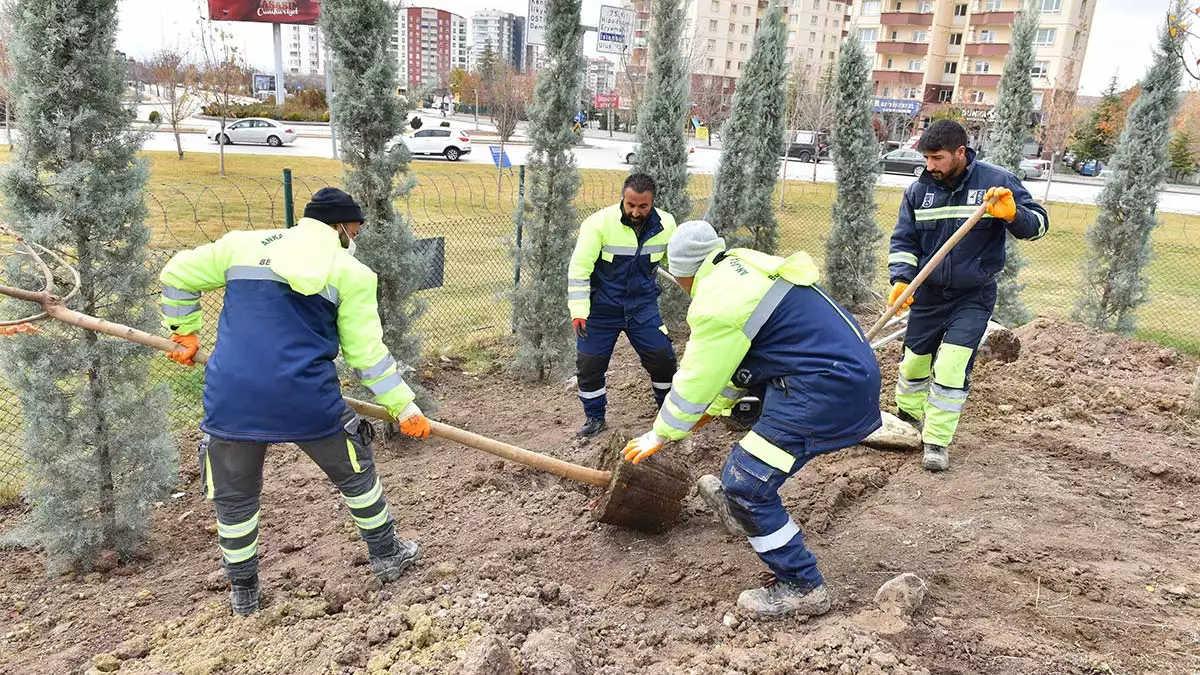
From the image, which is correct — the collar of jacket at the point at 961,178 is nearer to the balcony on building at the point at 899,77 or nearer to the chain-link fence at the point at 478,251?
the chain-link fence at the point at 478,251

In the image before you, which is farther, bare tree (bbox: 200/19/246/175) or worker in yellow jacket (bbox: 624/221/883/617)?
bare tree (bbox: 200/19/246/175)

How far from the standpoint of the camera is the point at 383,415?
375cm

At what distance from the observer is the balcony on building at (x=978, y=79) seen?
5050 centimetres

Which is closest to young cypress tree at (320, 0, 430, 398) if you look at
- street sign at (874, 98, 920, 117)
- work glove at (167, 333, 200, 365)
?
work glove at (167, 333, 200, 365)

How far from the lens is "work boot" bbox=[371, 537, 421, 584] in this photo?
12.2ft

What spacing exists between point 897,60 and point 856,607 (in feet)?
198

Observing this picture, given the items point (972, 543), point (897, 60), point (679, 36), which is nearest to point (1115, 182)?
point (679, 36)

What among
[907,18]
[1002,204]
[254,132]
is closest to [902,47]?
[907,18]

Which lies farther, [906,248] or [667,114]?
[667,114]

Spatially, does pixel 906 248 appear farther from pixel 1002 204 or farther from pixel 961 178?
pixel 1002 204

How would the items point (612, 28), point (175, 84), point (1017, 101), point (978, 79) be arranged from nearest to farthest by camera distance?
point (1017, 101) < point (612, 28) < point (175, 84) < point (978, 79)

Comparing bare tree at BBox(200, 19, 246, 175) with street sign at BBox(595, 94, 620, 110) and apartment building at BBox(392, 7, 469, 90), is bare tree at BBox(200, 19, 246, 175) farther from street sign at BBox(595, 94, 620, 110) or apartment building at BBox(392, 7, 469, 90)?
apartment building at BBox(392, 7, 469, 90)

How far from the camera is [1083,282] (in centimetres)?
912

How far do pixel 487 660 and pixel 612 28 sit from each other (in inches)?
578
